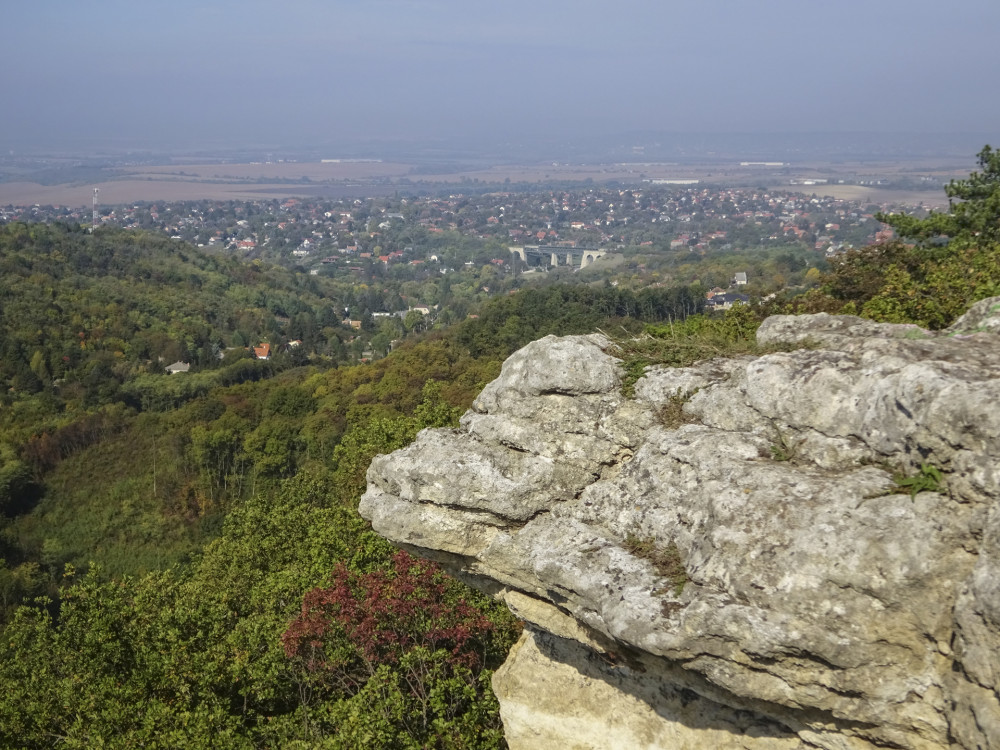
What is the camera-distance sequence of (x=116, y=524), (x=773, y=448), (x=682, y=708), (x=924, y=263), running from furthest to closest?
(x=116, y=524), (x=924, y=263), (x=682, y=708), (x=773, y=448)

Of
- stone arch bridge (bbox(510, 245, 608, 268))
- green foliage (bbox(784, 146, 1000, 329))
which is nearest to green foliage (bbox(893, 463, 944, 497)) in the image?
green foliage (bbox(784, 146, 1000, 329))

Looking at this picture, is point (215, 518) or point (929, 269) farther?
point (215, 518)

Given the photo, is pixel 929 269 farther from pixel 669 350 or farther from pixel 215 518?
pixel 215 518

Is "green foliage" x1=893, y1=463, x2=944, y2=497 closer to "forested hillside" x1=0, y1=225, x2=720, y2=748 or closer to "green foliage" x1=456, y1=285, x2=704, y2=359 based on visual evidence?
"forested hillside" x1=0, y1=225, x2=720, y2=748

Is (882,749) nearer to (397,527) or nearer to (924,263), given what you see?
(397,527)

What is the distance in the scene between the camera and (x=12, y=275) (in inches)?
3686

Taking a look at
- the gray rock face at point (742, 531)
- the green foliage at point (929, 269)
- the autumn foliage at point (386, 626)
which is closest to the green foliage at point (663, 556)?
the gray rock face at point (742, 531)

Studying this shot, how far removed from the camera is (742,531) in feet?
20.1

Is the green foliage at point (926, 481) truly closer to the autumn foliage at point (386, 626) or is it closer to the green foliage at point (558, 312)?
the autumn foliage at point (386, 626)

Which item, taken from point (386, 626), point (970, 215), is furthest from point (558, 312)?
point (386, 626)

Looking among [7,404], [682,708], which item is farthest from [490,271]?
[682,708]

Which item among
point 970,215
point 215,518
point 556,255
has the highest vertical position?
point 970,215

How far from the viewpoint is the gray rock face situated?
18.3 ft

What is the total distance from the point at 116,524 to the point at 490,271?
129 m
